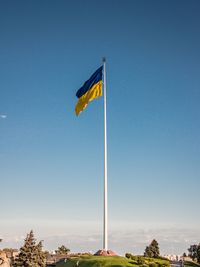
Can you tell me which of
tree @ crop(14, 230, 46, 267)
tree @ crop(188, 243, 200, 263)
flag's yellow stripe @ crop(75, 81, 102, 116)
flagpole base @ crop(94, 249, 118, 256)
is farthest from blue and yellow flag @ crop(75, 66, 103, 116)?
tree @ crop(188, 243, 200, 263)

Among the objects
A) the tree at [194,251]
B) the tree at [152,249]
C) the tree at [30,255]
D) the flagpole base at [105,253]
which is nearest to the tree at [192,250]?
the tree at [194,251]

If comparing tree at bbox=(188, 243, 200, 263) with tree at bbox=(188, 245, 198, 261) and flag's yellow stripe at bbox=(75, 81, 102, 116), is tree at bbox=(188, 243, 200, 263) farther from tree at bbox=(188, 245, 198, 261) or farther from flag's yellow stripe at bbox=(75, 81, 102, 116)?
flag's yellow stripe at bbox=(75, 81, 102, 116)

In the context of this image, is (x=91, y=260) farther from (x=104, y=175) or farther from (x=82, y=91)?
(x=82, y=91)

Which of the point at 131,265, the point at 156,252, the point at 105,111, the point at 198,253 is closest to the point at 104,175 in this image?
the point at 105,111

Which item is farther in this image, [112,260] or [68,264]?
[68,264]

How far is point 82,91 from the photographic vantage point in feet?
122

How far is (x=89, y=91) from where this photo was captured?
36219 mm

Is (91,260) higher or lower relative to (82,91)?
lower

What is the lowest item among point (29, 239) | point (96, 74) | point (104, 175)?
point (29, 239)

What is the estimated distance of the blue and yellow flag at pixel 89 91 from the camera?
36.1 m

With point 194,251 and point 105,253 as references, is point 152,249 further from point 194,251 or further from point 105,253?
point 105,253

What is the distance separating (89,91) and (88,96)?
52cm

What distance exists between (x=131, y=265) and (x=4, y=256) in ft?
79.7

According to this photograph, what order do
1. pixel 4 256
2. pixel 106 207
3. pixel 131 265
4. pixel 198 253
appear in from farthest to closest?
1. pixel 198 253
2. pixel 4 256
3. pixel 106 207
4. pixel 131 265
